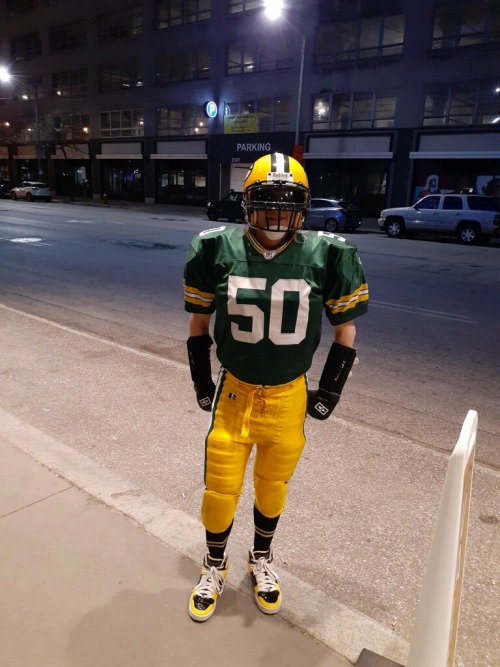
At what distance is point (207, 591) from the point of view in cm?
238

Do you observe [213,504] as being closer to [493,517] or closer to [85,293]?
[493,517]

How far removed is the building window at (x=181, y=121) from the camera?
37.1 m

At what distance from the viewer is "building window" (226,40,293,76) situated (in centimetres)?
3203

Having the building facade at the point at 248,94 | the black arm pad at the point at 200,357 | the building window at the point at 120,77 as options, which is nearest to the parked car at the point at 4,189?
the building facade at the point at 248,94

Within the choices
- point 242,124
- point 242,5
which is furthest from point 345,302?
point 242,5

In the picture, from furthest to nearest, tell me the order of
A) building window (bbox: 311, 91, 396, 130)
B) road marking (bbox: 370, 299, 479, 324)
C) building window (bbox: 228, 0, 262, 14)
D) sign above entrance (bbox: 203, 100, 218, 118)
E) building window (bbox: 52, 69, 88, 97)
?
building window (bbox: 52, 69, 88, 97)
sign above entrance (bbox: 203, 100, 218, 118)
building window (bbox: 228, 0, 262, 14)
building window (bbox: 311, 91, 396, 130)
road marking (bbox: 370, 299, 479, 324)

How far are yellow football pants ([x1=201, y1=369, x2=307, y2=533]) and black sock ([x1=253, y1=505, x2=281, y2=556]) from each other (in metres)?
0.19

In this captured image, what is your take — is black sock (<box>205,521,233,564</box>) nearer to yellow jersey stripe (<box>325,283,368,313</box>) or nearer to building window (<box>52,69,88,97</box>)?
yellow jersey stripe (<box>325,283,368,313</box>)

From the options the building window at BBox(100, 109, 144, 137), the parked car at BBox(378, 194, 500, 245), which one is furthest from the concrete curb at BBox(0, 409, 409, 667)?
the building window at BBox(100, 109, 144, 137)

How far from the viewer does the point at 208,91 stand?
3600 centimetres

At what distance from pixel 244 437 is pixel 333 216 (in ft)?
73.5

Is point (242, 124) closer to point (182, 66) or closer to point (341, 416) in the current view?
point (182, 66)

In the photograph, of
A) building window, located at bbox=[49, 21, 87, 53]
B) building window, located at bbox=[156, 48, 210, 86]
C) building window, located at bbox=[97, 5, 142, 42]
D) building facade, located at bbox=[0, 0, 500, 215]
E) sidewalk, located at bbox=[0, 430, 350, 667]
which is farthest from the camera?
building window, located at bbox=[49, 21, 87, 53]

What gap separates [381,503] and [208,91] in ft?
122
